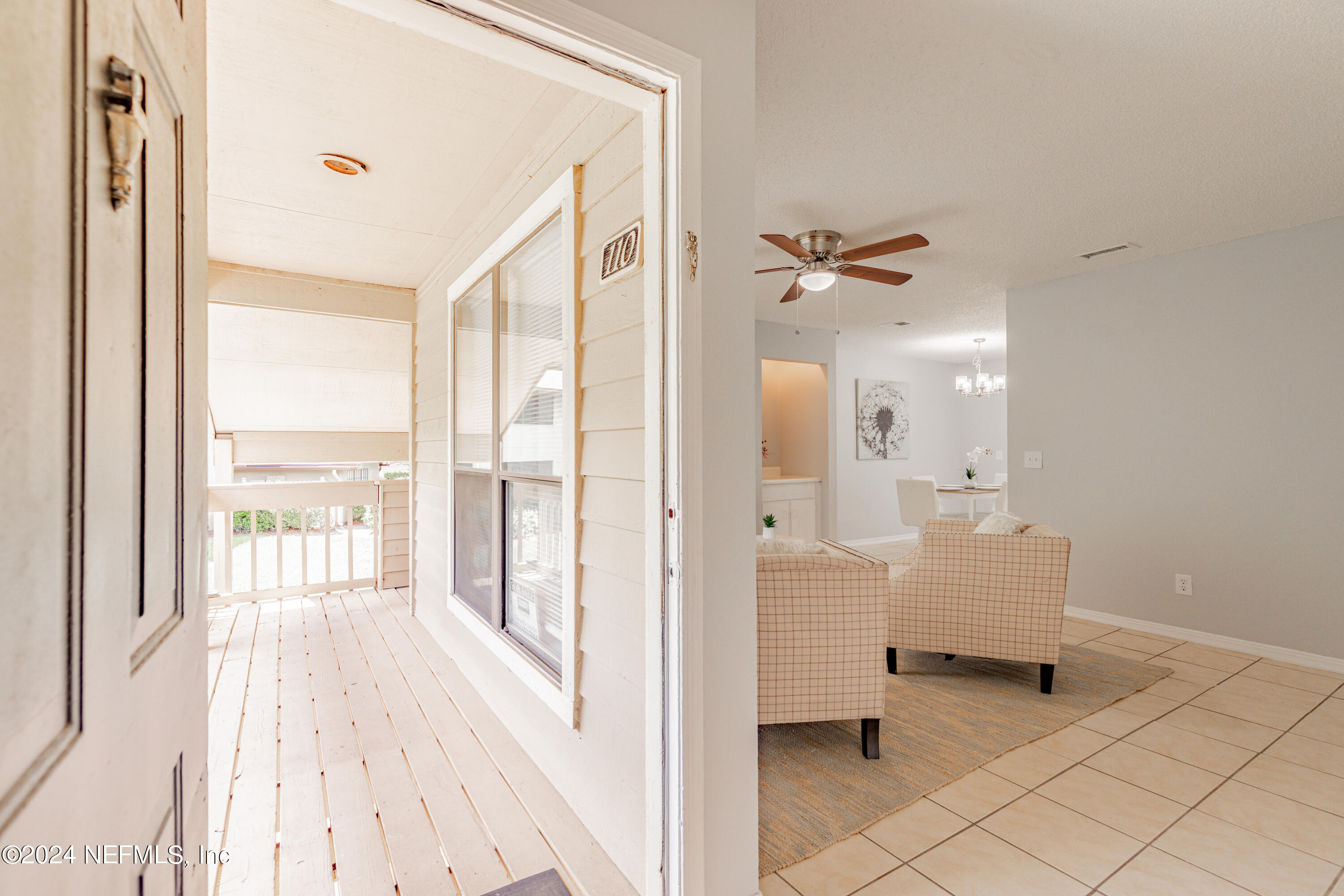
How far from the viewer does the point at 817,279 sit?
11.5 feet

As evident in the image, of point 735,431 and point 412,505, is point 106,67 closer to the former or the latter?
point 735,431

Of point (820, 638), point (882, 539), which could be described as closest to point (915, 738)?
point (820, 638)

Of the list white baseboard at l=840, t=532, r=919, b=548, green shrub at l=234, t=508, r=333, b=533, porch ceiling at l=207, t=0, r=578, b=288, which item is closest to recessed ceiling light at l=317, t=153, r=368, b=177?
porch ceiling at l=207, t=0, r=578, b=288

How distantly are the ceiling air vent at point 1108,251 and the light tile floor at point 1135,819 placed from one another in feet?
8.52

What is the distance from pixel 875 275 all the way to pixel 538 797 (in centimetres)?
312

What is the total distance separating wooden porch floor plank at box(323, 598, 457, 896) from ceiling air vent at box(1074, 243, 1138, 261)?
15.2ft

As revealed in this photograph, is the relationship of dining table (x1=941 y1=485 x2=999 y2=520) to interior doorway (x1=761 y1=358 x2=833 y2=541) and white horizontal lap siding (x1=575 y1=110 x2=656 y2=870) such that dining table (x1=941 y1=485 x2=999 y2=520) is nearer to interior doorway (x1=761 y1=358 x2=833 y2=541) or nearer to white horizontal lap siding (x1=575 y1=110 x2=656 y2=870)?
interior doorway (x1=761 y1=358 x2=833 y2=541)

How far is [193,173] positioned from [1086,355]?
5.02 metres

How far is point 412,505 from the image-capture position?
445cm

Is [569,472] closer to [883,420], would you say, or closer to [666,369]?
[666,369]

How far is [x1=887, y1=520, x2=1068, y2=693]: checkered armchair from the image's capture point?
2.87 metres

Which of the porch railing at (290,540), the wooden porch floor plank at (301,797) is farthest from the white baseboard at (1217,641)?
the porch railing at (290,540)

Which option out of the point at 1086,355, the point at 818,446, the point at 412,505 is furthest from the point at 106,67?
the point at 818,446

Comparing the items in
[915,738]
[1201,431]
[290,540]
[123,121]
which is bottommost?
[915,738]
